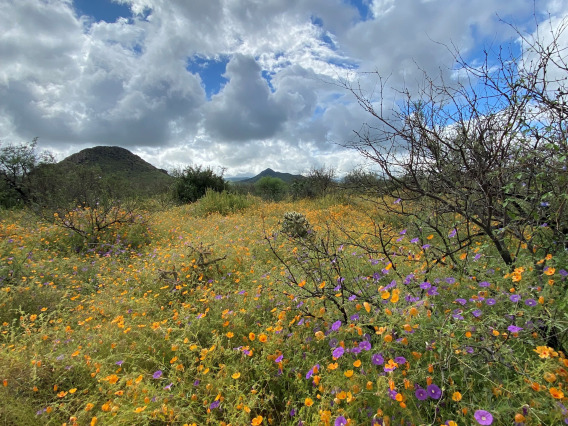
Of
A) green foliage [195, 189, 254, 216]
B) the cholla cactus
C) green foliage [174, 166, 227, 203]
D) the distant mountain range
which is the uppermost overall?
the distant mountain range

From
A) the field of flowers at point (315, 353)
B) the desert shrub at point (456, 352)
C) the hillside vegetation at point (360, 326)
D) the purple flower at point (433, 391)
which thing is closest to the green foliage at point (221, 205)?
the hillside vegetation at point (360, 326)

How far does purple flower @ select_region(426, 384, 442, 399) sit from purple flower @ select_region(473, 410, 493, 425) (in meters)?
0.16

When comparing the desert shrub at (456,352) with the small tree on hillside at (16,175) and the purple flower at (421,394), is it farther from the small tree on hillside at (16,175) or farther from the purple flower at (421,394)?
the small tree on hillside at (16,175)

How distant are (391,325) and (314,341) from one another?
26.7 inches

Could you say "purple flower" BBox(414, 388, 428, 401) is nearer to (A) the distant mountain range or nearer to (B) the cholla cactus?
(B) the cholla cactus

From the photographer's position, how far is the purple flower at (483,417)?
1.10m

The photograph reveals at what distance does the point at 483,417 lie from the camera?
1.12 meters

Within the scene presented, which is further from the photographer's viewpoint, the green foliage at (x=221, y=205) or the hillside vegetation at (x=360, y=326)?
the green foliage at (x=221, y=205)

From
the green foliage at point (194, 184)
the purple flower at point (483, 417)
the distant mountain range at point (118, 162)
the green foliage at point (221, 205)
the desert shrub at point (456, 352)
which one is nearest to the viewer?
the purple flower at point (483, 417)

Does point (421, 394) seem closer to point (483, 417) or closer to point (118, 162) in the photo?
point (483, 417)

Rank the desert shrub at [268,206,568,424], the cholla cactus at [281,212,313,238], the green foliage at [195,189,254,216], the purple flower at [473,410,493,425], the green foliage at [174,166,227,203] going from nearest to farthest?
the purple flower at [473,410,493,425], the desert shrub at [268,206,568,424], the cholla cactus at [281,212,313,238], the green foliage at [195,189,254,216], the green foliage at [174,166,227,203]

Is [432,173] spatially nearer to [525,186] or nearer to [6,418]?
[525,186]

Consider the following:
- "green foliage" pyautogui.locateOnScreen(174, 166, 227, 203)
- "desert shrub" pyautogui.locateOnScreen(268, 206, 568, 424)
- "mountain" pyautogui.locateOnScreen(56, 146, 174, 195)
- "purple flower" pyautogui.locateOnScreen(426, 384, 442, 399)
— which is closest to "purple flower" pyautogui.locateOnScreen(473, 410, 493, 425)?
"desert shrub" pyautogui.locateOnScreen(268, 206, 568, 424)

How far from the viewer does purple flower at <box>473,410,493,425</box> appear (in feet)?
3.61
